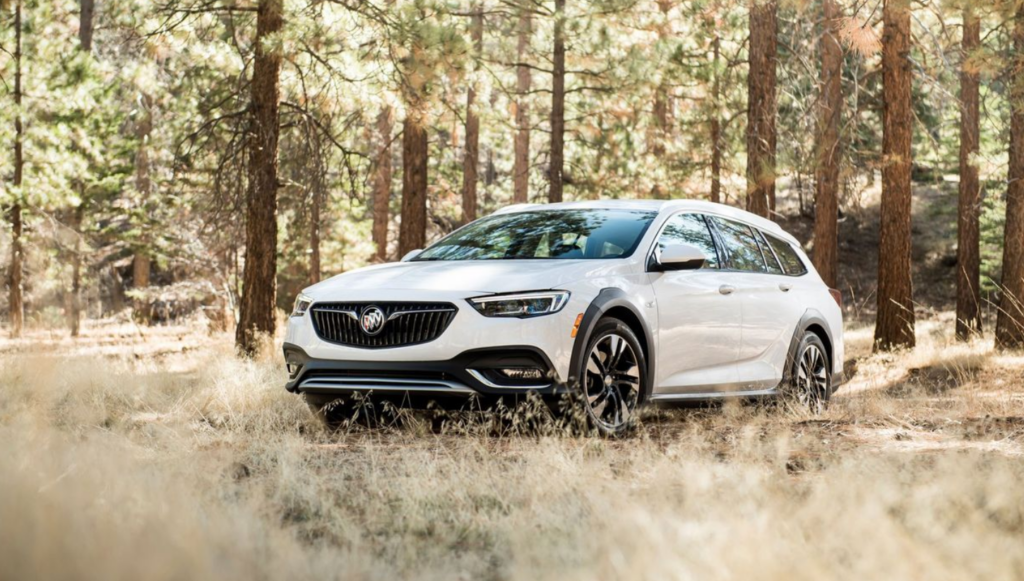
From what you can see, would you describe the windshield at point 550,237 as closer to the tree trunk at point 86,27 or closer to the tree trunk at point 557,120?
the tree trunk at point 557,120

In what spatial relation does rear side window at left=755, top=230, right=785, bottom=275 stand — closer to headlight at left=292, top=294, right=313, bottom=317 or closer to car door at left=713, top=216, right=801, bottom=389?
car door at left=713, top=216, right=801, bottom=389

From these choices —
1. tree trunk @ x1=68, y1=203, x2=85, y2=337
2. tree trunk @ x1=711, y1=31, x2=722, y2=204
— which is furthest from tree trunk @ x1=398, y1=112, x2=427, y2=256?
tree trunk @ x1=68, y1=203, x2=85, y2=337

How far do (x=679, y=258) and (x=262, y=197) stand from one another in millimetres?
7280

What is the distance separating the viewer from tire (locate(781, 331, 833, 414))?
8.58m

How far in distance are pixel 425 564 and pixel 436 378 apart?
2.70 m

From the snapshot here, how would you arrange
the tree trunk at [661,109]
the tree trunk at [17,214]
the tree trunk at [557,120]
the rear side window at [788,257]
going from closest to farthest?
1. the rear side window at [788,257]
2. the tree trunk at [557,120]
3. the tree trunk at [17,214]
4. the tree trunk at [661,109]

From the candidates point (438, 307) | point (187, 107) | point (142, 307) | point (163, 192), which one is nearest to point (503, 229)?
point (438, 307)

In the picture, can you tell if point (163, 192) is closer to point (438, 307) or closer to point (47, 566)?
point (438, 307)

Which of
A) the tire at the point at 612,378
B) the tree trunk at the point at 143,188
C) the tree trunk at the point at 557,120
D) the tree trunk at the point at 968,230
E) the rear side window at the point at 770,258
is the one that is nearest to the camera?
the tire at the point at 612,378

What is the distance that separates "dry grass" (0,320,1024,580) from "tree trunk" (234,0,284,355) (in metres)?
5.53

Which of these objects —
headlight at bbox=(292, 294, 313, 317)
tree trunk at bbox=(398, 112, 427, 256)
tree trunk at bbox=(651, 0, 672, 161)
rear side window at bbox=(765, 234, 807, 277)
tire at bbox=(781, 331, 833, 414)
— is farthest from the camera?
tree trunk at bbox=(651, 0, 672, 161)

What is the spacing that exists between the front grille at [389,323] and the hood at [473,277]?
100 millimetres

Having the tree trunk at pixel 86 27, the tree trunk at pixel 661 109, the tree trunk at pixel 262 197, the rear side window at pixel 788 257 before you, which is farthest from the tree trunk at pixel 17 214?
the rear side window at pixel 788 257

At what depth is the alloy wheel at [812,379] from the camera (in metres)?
8.78
